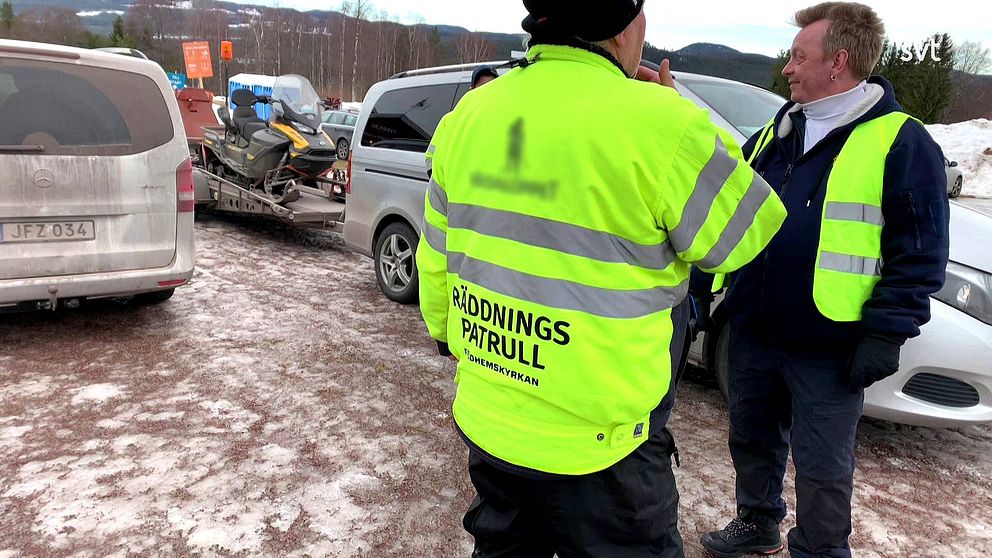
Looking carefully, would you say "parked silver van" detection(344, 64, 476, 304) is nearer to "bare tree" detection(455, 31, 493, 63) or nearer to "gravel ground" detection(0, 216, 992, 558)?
"gravel ground" detection(0, 216, 992, 558)

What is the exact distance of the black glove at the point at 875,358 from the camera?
1908 mm

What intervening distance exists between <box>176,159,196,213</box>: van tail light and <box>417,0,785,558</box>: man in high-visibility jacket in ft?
12.0

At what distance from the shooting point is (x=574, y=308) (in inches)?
48.6

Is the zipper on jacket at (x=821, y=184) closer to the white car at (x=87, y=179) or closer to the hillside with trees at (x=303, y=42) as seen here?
the white car at (x=87, y=179)

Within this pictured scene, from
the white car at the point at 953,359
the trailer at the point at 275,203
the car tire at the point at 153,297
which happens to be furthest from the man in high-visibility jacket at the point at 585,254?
the trailer at the point at 275,203

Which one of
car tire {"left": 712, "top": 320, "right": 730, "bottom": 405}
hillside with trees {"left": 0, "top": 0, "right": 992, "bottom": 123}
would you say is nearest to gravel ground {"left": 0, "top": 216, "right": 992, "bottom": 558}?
car tire {"left": 712, "top": 320, "right": 730, "bottom": 405}

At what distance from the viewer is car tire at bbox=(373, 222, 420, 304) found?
5490 mm

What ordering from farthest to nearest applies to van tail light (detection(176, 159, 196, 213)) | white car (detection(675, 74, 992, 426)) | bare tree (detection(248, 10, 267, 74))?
1. bare tree (detection(248, 10, 267, 74))
2. van tail light (detection(176, 159, 196, 213))
3. white car (detection(675, 74, 992, 426))

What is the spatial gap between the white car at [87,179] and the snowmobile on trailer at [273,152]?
3238mm

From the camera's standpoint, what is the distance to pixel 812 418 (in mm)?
2094

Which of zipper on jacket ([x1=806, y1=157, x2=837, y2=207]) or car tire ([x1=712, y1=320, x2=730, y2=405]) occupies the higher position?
zipper on jacket ([x1=806, y1=157, x2=837, y2=207])

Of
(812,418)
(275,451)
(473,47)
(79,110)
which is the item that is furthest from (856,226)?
(473,47)

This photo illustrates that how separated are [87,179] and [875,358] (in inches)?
172

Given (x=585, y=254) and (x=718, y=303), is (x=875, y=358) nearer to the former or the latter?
(x=585, y=254)
